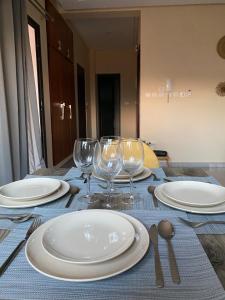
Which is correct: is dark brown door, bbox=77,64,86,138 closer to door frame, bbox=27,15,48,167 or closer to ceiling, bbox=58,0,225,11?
ceiling, bbox=58,0,225,11

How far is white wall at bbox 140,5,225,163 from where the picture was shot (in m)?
4.07

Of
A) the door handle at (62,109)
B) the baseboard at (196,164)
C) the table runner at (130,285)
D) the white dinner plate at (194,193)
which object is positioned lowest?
the baseboard at (196,164)

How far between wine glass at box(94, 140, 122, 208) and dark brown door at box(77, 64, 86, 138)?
5.05 m

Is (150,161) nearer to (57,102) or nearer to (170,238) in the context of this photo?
(170,238)

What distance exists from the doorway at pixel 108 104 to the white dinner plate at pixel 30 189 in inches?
258

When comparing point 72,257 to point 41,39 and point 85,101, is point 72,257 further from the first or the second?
point 85,101

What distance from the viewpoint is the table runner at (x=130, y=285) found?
1.52 ft

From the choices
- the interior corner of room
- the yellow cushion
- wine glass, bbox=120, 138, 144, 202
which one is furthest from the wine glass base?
the interior corner of room

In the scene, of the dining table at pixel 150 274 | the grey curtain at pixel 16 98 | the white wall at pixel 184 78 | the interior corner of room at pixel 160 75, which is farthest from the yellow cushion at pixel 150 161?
the white wall at pixel 184 78

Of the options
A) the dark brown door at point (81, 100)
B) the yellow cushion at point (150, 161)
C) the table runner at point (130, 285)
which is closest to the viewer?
the table runner at point (130, 285)

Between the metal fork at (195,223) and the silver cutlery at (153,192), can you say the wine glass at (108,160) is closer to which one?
the silver cutlery at (153,192)

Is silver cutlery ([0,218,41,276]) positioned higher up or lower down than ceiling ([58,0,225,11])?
lower down

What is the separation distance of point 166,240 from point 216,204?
285 millimetres

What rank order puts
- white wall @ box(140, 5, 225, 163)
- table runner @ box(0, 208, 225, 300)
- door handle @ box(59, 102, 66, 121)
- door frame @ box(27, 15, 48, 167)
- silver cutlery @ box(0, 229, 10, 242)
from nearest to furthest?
table runner @ box(0, 208, 225, 300) < silver cutlery @ box(0, 229, 10, 242) < door frame @ box(27, 15, 48, 167) < white wall @ box(140, 5, 225, 163) < door handle @ box(59, 102, 66, 121)
